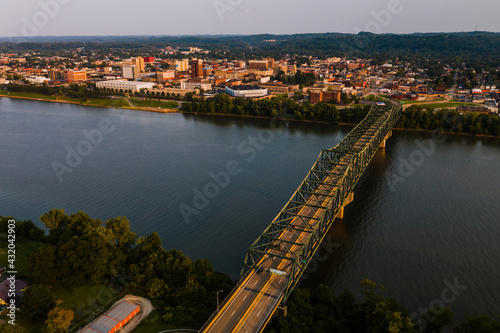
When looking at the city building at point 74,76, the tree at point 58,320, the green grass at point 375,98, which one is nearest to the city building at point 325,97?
the green grass at point 375,98

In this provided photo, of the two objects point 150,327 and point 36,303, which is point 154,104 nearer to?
point 36,303

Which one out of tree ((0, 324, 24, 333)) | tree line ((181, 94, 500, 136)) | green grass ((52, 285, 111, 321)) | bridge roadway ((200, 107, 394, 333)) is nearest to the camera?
tree ((0, 324, 24, 333))

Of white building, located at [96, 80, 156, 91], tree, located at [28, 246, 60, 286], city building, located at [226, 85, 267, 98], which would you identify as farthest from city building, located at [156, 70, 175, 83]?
tree, located at [28, 246, 60, 286]

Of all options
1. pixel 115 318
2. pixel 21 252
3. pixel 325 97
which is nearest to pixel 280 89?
pixel 325 97

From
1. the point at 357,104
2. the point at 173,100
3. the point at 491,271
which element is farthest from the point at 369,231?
the point at 173,100

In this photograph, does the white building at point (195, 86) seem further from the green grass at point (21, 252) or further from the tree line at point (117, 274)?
the tree line at point (117, 274)

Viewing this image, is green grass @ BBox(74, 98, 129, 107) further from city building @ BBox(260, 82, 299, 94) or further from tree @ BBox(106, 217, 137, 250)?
tree @ BBox(106, 217, 137, 250)

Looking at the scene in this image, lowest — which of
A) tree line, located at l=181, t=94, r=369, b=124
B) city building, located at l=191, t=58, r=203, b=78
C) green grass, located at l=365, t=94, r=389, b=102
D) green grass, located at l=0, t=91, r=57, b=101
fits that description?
green grass, located at l=0, t=91, r=57, b=101
